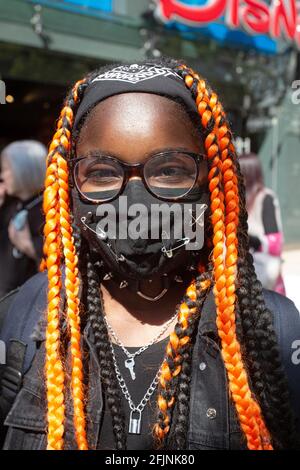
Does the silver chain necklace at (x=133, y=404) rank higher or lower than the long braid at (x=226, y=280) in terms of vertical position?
lower

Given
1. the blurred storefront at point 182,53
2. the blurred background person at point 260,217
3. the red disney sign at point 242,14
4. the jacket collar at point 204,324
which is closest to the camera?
the jacket collar at point 204,324

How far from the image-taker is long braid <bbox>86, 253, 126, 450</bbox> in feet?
4.40

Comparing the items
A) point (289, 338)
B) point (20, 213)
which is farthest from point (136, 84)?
point (20, 213)

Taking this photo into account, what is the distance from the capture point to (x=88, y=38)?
642 centimetres

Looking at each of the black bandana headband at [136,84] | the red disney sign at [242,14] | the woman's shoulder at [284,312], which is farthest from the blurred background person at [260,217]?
the red disney sign at [242,14]

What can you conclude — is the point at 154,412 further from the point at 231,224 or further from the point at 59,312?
the point at 231,224

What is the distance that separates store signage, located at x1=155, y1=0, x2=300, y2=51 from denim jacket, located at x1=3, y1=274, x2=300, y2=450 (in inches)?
240

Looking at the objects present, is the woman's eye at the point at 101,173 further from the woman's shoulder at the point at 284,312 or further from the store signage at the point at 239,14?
Result: the store signage at the point at 239,14

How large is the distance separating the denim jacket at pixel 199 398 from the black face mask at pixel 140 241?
21 centimetres

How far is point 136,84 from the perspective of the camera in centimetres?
140

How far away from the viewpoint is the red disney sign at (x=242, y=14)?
21.7 feet

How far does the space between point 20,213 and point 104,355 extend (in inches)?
91.4

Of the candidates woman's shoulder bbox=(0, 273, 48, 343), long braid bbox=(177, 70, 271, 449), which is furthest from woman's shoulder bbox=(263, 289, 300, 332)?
woman's shoulder bbox=(0, 273, 48, 343)
